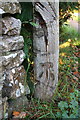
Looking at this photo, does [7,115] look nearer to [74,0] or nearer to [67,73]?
[67,73]

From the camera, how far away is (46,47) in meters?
2.47

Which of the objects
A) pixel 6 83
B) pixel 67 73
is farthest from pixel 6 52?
pixel 67 73

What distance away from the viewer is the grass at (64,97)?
7.54 ft

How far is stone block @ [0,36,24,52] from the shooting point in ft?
7.13

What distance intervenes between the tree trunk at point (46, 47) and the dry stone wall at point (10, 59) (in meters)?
0.23

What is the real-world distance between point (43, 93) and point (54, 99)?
0.16 metres

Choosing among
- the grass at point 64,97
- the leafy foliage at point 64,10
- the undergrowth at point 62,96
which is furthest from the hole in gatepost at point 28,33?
the leafy foliage at point 64,10

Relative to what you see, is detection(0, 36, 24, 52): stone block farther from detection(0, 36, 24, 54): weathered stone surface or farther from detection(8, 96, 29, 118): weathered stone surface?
detection(8, 96, 29, 118): weathered stone surface

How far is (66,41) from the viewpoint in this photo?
5.00 meters

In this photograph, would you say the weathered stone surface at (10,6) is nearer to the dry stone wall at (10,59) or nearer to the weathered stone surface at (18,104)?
the dry stone wall at (10,59)

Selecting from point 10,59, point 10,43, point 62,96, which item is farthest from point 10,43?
point 62,96

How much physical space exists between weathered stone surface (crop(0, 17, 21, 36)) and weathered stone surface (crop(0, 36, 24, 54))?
59 millimetres

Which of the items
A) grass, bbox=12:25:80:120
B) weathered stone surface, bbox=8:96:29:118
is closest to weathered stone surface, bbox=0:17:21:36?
weathered stone surface, bbox=8:96:29:118

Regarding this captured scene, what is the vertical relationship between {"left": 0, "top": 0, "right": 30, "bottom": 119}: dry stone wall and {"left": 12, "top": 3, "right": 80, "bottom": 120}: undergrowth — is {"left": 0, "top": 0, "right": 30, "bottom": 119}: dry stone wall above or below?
above
